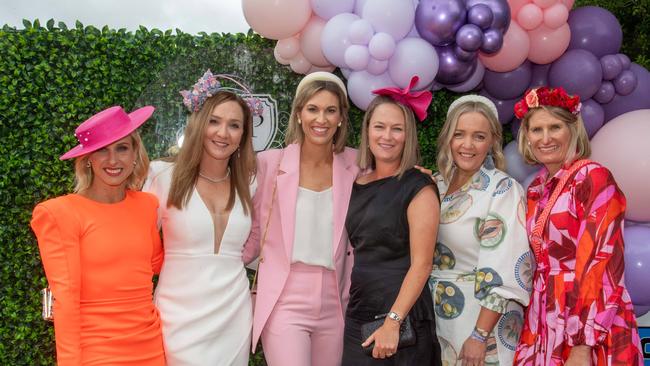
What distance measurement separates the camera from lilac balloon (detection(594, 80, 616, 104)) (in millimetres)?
4105

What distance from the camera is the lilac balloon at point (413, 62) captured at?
361 centimetres

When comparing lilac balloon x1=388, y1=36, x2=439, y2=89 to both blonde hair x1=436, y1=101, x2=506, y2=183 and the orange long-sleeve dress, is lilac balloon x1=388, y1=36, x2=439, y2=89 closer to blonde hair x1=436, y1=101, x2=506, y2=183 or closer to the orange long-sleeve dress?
blonde hair x1=436, y1=101, x2=506, y2=183

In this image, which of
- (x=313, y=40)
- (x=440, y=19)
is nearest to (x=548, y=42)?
(x=440, y=19)

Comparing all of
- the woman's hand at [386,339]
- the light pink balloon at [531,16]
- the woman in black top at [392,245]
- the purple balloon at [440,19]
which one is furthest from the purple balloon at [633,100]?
the woman's hand at [386,339]

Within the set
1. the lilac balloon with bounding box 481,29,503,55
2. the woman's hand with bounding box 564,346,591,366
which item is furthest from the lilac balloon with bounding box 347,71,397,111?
the woman's hand with bounding box 564,346,591,366

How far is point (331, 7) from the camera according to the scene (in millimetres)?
3799

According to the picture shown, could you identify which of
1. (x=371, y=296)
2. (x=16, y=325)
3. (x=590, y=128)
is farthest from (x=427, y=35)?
(x=16, y=325)

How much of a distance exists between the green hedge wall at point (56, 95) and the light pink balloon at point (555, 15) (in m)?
1.58

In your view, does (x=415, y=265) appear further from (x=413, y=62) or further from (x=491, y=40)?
(x=491, y=40)

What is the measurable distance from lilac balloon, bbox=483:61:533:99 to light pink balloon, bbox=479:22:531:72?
0.12 metres

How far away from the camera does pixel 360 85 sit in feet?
12.4

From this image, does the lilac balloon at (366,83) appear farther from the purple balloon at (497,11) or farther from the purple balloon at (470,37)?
the purple balloon at (497,11)

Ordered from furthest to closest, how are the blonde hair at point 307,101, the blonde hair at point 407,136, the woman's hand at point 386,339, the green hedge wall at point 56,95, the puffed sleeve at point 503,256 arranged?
the green hedge wall at point 56,95, the blonde hair at point 307,101, the blonde hair at point 407,136, the puffed sleeve at point 503,256, the woman's hand at point 386,339

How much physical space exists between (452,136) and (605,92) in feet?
6.00
